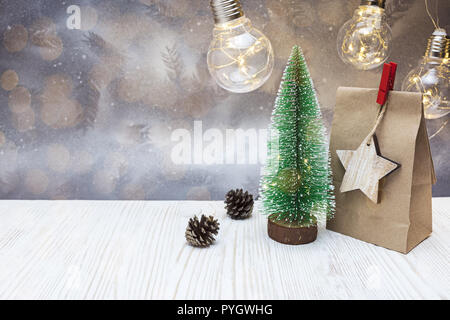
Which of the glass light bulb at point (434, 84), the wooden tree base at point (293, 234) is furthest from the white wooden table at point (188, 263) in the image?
the glass light bulb at point (434, 84)

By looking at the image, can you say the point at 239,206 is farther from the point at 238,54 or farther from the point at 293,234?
the point at 238,54

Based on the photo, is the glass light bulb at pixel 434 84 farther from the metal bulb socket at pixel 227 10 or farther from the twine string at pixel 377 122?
the metal bulb socket at pixel 227 10

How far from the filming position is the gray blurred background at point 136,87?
45.4 inches

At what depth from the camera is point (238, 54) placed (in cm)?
86

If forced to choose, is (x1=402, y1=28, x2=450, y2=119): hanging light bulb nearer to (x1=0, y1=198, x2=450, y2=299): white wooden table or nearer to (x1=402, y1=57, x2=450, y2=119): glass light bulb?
(x1=402, y1=57, x2=450, y2=119): glass light bulb

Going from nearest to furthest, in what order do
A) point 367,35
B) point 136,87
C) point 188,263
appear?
1. point 188,263
2. point 367,35
3. point 136,87

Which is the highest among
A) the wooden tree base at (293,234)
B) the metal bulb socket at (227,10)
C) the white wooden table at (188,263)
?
the metal bulb socket at (227,10)

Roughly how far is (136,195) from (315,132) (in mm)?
630

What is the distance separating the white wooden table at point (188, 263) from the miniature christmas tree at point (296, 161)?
0.18 ft

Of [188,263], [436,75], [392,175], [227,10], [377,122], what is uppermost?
[227,10]

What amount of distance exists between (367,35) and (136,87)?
0.66 metres

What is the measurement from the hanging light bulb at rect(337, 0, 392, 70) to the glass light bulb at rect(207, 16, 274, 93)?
0.79ft

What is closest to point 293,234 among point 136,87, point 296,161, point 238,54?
point 296,161
